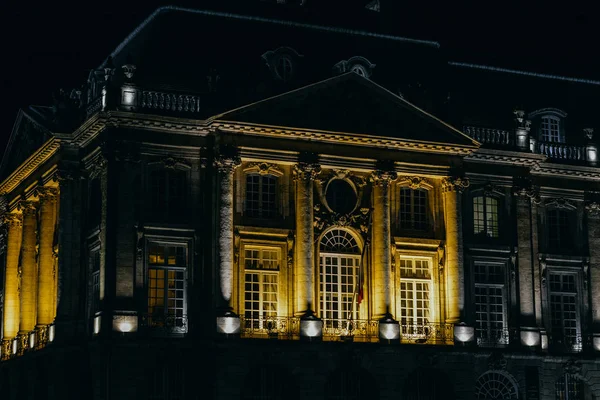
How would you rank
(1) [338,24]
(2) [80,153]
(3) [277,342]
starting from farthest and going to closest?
(1) [338,24] < (2) [80,153] < (3) [277,342]

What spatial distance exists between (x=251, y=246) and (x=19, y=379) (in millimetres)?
12331

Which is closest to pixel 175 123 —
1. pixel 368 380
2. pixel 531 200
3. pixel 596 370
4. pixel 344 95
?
pixel 344 95

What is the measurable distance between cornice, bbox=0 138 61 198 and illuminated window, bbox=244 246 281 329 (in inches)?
343

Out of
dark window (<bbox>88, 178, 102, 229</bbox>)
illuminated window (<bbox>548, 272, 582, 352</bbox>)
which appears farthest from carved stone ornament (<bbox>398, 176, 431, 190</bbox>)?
dark window (<bbox>88, 178, 102, 229</bbox>)

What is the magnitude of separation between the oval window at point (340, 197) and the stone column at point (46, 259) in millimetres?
10911

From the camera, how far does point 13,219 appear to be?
198ft

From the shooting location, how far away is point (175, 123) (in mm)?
51438

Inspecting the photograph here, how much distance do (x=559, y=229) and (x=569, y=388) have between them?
21.3 ft

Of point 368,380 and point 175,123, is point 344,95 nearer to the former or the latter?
point 175,123

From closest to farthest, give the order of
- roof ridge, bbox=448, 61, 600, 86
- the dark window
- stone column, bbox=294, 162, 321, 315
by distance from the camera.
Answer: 1. stone column, bbox=294, 162, 321, 315
2. the dark window
3. roof ridge, bbox=448, 61, 600, 86

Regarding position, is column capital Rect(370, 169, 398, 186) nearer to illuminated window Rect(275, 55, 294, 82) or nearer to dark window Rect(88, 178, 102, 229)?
illuminated window Rect(275, 55, 294, 82)

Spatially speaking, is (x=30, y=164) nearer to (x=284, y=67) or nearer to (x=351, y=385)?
(x=284, y=67)

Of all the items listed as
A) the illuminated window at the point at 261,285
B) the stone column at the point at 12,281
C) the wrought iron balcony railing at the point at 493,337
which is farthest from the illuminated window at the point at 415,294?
the stone column at the point at 12,281

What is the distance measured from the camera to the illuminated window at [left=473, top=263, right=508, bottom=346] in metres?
55.4
